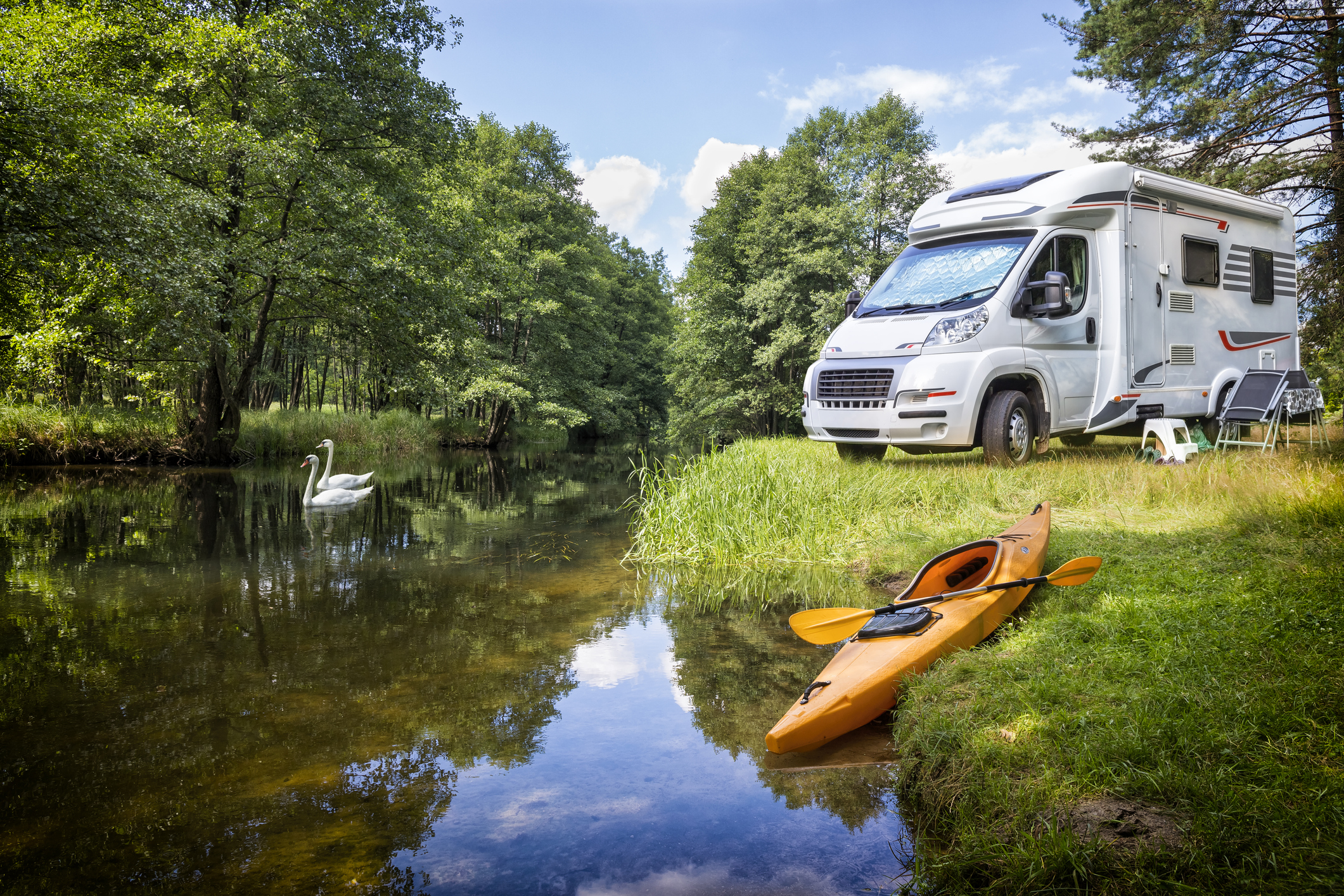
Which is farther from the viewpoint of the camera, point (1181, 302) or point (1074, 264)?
point (1181, 302)

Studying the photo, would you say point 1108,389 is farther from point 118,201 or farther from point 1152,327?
point 118,201

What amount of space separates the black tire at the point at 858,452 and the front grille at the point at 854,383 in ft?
3.75

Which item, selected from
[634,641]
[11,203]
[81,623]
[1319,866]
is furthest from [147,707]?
[11,203]

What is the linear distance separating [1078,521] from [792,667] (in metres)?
3.56

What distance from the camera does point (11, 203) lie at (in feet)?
30.3

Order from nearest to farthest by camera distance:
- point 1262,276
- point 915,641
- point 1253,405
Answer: point 915,641
point 1253,405
point 1262,276

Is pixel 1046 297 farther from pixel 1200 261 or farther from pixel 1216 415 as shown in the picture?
pixel 1216 415

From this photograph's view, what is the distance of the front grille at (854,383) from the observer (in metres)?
8.05

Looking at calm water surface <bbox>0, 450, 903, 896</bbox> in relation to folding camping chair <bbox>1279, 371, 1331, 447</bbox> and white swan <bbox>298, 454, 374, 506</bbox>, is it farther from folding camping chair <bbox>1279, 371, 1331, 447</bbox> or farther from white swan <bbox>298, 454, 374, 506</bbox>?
folding camping chair <bbox>1279, 371, 1331, 447</bbox>

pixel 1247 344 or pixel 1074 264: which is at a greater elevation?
pixel 1074 264

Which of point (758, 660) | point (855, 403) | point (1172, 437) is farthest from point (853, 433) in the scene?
point (758, 660)

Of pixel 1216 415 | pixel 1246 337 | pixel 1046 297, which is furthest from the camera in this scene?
pixel 1246 337

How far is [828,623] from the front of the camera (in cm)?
393

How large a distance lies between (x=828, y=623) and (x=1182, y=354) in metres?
8.31
